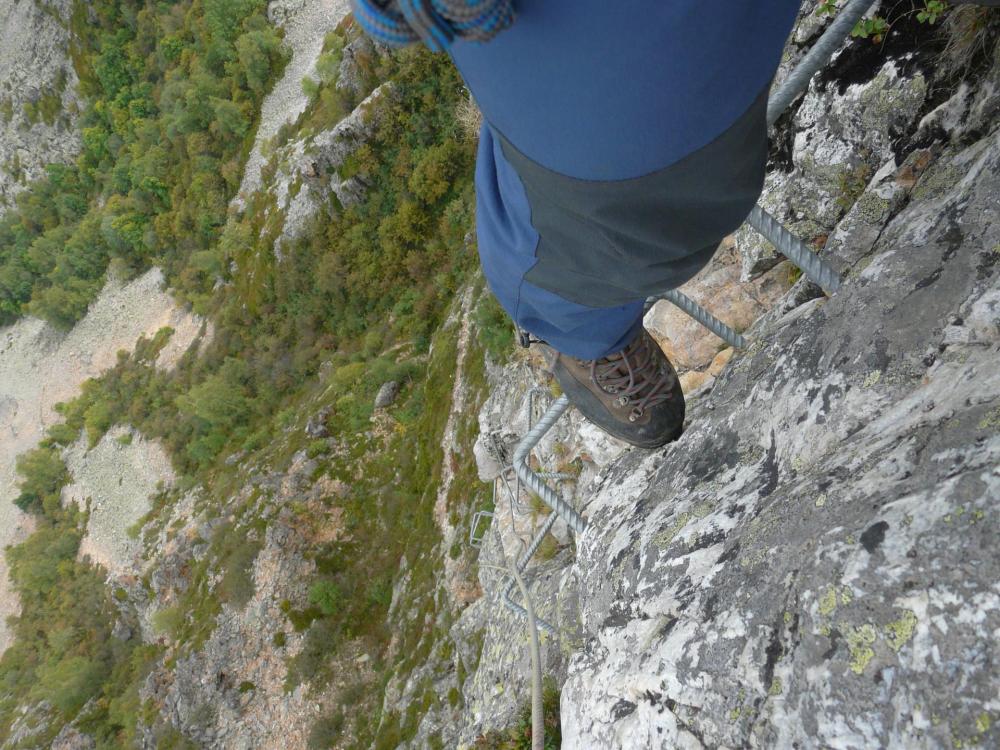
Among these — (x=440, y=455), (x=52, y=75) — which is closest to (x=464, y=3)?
(x=440, y=455)

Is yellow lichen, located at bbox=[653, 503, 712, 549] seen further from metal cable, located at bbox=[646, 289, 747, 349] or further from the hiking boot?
metal cable, located at bbox=[646, 289, 747, 349]

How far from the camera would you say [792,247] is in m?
2.32

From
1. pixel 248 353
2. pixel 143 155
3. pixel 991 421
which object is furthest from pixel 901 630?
pixel 143 155

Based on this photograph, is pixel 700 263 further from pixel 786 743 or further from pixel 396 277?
pixel 396 277

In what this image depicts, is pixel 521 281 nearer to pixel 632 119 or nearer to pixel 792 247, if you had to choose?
pixel 632 119

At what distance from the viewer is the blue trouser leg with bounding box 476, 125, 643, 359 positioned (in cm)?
171

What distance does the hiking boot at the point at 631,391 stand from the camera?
9.13 feet

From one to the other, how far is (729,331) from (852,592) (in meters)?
1.94

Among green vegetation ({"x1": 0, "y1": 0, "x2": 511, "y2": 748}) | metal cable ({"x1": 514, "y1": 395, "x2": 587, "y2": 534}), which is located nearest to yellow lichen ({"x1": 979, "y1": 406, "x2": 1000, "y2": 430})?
metal cable ({"x1": 514, "y1": 395, "x2": 587, "y2": 534})

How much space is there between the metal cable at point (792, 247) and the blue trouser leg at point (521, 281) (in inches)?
21.8

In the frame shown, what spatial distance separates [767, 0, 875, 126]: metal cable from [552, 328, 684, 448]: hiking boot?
44.5 inches

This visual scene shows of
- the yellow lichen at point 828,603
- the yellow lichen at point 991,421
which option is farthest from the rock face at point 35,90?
the yellow lichen at point 991,421

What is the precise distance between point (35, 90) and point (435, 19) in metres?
59.3

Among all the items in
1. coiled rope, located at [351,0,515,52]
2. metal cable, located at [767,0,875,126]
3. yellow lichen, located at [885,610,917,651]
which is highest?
coiled rope, located at [351,0,515,52]
